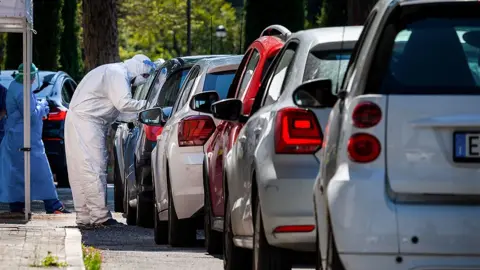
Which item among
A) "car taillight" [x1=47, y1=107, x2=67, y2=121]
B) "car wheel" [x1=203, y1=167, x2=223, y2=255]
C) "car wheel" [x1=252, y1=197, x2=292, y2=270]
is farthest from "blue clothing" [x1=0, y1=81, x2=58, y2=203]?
"car wheel" [x1=252, y1=197, x2=292, y2=270]

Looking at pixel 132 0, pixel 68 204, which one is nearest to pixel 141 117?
pixel 68 204

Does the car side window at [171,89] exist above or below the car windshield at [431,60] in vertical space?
below

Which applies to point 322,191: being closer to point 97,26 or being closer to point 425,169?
point 425,169

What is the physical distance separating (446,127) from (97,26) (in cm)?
2631

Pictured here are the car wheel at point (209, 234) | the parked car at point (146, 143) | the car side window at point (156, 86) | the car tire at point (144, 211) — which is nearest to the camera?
the car wheel at point (209, 234)

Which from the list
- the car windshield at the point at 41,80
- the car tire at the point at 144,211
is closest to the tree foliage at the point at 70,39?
the car windshield at the point at 41,80

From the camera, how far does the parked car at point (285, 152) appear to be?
8.63 m

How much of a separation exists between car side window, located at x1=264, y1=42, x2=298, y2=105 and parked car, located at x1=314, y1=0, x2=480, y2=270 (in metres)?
2.34

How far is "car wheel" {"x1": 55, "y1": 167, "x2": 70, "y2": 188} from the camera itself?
24.3 metres

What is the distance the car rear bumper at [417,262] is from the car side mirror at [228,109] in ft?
12.8

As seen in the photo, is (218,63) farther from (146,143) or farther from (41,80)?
(41,80)

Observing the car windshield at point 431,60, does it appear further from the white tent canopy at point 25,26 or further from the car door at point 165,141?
the white tent canopy at point 25,26

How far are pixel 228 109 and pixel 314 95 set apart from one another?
109 inches

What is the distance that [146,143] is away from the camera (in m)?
16.0
